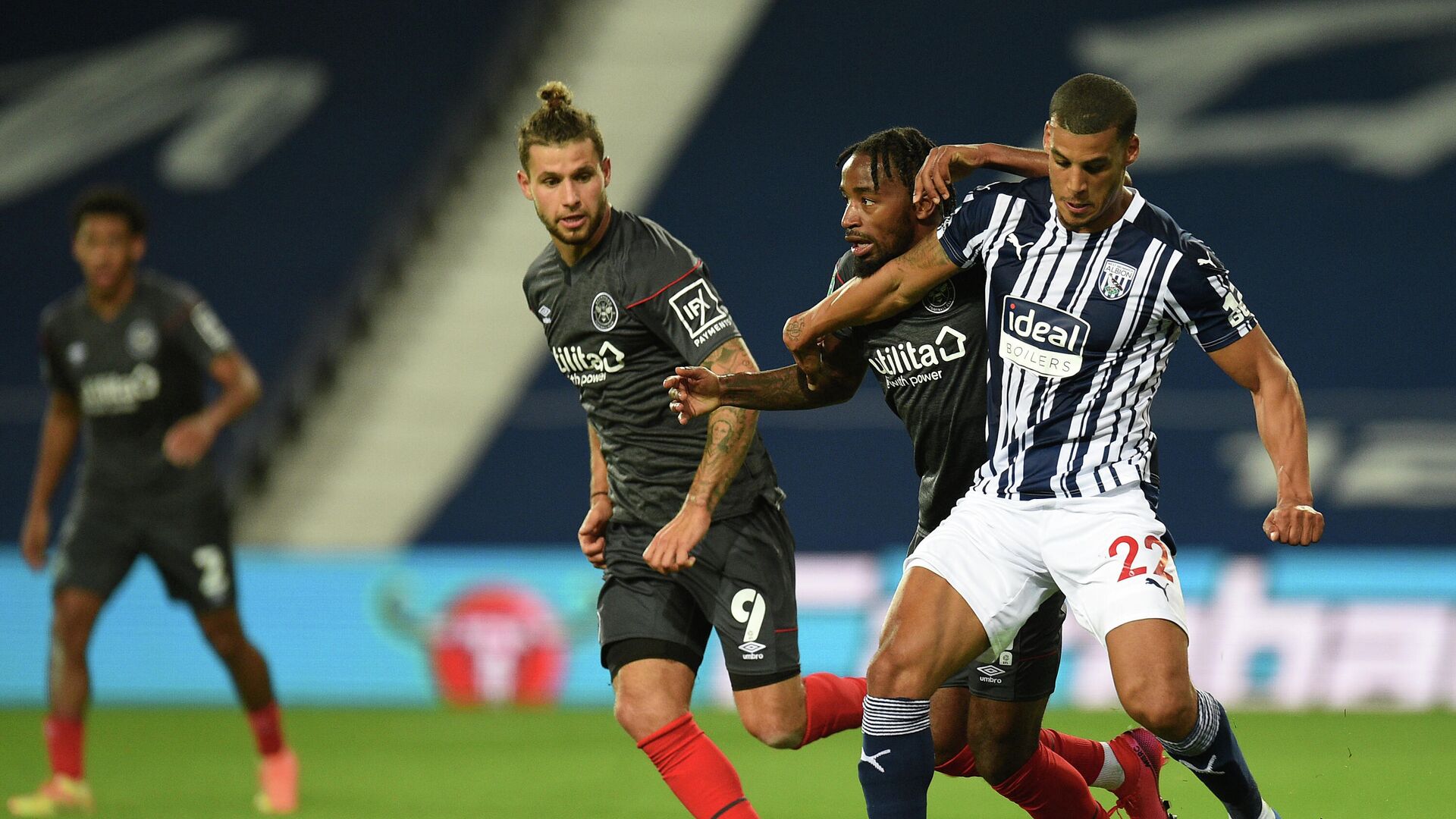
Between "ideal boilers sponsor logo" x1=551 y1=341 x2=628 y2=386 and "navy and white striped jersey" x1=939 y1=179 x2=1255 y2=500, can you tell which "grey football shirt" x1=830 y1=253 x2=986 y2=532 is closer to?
"navy and white striped jersey" x1=939 y1=179 x2=1255 y2=500

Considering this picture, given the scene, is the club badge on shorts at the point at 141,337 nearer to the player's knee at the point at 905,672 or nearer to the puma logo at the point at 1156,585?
the player's knee at the point at 905,672

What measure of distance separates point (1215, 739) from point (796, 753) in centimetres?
407

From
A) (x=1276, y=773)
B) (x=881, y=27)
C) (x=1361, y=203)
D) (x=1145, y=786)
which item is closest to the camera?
(x=1145, y=786)

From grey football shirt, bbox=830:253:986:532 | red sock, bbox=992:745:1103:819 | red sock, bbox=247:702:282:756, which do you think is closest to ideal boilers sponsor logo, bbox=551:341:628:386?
grey football shirt, bbox=830:253:986:532

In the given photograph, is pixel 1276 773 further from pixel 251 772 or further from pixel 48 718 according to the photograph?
Result: pixel 48 718

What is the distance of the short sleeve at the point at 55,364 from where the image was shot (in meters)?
6.61

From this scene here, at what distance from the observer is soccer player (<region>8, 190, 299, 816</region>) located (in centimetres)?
637

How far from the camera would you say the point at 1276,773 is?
6930 millimetres

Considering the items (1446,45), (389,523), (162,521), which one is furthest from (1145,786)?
(1446,45)

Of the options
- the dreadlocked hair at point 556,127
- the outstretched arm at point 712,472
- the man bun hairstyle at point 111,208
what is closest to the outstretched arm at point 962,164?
the outstretched arm at point 712,472

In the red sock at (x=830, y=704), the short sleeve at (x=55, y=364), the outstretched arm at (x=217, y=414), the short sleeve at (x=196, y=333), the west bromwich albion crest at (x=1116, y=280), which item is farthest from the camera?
the short sleeve at (x=55, y=364)

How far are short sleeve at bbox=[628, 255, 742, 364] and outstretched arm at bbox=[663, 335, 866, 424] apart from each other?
0.13 meters

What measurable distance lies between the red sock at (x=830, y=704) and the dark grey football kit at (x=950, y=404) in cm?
38

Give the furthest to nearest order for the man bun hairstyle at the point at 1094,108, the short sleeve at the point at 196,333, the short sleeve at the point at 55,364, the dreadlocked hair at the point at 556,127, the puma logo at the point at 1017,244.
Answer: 1. the short sleeve at the point at 55,364
2. the short sleeve at the point at 196,333
3. the dreadlocked hair at the point at 556,127
4. the puma logo at the point at 1017,244
5. the man bun hairstyle at the point at 1094,108
